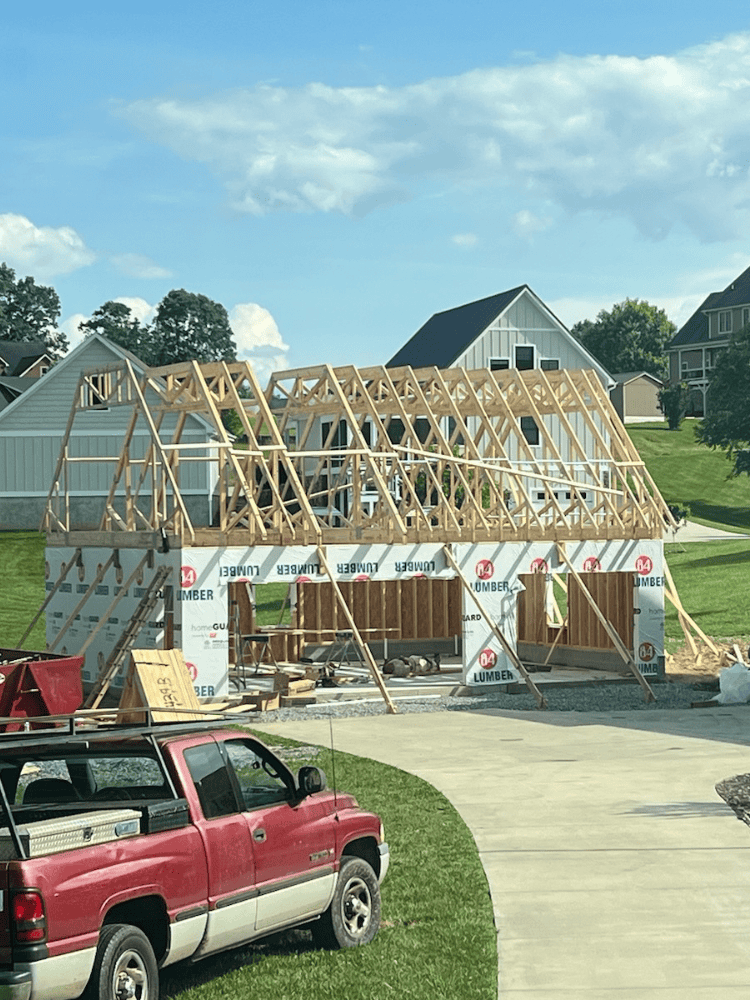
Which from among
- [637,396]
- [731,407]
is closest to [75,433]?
[731,407]

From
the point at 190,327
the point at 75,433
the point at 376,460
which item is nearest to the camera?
the point at 376,460

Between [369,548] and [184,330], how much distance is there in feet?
340

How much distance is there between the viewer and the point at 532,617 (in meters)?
36.3

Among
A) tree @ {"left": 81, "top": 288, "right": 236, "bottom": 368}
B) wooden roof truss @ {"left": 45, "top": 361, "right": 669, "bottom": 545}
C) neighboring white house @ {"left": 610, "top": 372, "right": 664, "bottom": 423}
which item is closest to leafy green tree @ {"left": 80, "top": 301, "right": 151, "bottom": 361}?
tree @ {"left": 81, "top": 288, "right": 236, "bottom": 368}

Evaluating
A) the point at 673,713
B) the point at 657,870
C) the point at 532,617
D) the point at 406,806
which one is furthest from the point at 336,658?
the point at 657,870

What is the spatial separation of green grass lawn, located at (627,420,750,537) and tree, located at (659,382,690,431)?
3.30 metres

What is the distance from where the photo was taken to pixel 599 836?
583 inches

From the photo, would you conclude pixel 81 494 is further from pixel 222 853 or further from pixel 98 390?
pixel 222 853

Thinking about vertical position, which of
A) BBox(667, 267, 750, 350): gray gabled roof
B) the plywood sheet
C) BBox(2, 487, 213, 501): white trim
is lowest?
the plywood sheet

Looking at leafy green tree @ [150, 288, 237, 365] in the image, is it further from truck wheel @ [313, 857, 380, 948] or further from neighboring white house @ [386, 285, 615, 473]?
truck wheel @ [313, 857, 380, 948]

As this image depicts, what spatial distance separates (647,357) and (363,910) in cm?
13485

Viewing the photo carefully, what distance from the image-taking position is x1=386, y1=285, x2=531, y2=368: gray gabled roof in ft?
211

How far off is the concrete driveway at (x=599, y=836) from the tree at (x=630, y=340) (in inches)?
4695

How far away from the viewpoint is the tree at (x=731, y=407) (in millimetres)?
79812
